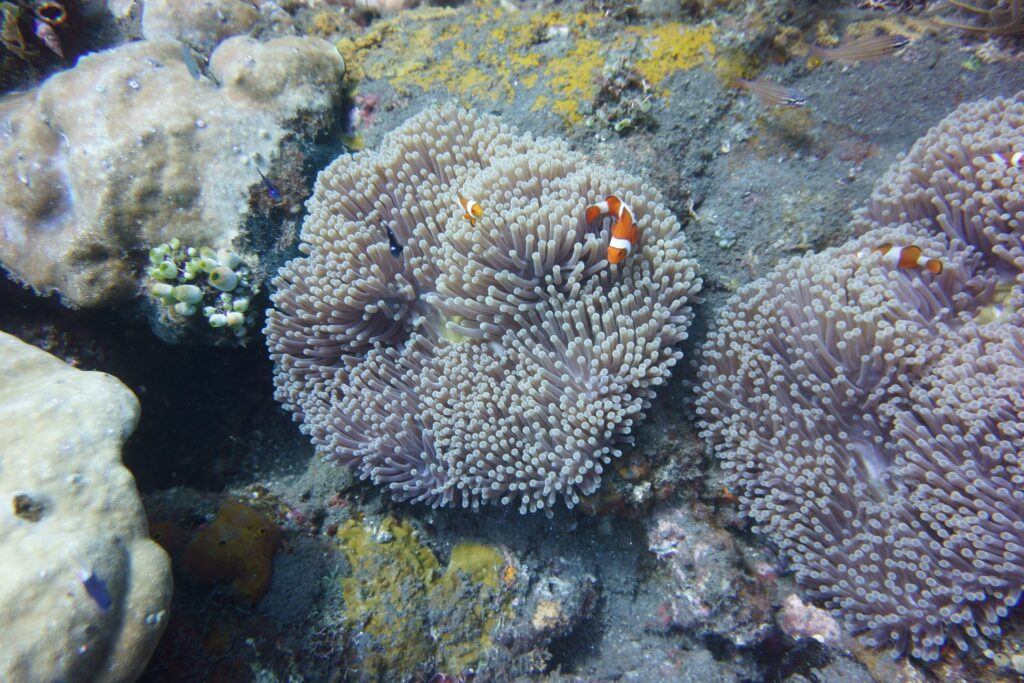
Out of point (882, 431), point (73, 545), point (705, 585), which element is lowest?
point (705, 585)

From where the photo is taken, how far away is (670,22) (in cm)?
346

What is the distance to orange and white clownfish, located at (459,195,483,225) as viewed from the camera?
2.65 meters

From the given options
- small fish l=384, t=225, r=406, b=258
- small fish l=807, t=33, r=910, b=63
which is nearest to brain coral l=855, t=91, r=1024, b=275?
small fish l=807, t=33, r=910, b=63

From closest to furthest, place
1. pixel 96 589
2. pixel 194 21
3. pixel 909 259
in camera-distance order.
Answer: pixel 96 589 < pixel 909 259 < pixel 194 21

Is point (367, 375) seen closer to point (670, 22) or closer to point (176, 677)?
point (176, 677)

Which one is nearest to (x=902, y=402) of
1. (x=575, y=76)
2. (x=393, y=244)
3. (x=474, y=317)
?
(x=474, y=317)

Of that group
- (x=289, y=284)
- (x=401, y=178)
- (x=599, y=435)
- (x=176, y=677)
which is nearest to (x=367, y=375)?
(x=289, y=284)

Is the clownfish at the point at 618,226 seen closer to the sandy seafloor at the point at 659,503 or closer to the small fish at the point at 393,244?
the sandy seafloor at the point at 659,503

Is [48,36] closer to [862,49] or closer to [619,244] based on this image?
[619,244]

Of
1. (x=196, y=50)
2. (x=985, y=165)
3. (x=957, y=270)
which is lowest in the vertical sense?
(x=957, y=270)

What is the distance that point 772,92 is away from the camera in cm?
311

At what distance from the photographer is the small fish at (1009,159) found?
244 centimetres

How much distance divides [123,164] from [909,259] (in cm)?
438

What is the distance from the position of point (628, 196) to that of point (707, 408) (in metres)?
1.17
